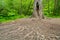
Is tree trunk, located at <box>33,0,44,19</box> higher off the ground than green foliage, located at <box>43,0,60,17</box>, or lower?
higher

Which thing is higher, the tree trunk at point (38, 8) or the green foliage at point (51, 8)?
the tree trunk at point (38, 8)

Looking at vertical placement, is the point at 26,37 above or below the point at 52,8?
above

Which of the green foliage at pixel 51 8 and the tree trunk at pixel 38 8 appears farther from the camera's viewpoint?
the green foliage at pixel 51 8

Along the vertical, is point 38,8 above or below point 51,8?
above

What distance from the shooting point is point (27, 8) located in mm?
33125

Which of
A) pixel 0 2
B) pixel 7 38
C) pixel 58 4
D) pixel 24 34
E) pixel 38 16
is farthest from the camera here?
pixel 58 4

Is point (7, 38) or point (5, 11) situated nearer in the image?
point (7, 38)

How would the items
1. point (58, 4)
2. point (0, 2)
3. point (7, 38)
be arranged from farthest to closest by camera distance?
point (58, 4) → point (0, 2) → point (7, 38)

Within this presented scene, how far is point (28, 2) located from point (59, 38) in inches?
970

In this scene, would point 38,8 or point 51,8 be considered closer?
point 38,8

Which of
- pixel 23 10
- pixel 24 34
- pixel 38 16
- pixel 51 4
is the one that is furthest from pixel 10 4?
pixel 24 34

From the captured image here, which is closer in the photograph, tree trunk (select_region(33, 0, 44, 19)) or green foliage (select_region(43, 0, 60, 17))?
tree trunk (select_region(33, 0, 44, 19))

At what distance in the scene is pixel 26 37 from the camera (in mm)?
8711

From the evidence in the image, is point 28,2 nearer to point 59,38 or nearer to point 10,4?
point 10,4
